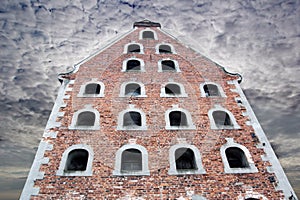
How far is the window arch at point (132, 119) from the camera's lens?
1102cm

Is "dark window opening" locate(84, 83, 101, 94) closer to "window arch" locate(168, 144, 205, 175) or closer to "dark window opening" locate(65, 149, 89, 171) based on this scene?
"dark window opening" locate(65, 149, 89, 171)

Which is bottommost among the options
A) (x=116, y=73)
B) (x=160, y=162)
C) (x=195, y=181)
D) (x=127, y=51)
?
(x=195, y=181)

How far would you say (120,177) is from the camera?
30.0 ft

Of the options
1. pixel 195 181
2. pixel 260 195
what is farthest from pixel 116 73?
pixel 260 195

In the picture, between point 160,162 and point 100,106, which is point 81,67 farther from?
point 160,162

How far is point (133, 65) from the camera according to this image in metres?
15.2

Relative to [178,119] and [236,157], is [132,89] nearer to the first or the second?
[178,119]

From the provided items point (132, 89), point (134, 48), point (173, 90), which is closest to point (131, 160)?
point (132, 89)

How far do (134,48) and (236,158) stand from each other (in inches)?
383

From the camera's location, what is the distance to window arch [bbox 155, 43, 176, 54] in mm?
16109

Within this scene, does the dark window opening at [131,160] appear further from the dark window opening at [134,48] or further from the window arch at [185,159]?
the dark window opening at [134,48]

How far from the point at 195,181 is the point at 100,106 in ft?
19.1

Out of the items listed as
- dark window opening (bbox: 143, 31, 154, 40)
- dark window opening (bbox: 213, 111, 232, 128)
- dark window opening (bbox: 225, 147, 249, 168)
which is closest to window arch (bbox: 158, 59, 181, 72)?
dark window opening (bbox: 143, 31, 154, 40)

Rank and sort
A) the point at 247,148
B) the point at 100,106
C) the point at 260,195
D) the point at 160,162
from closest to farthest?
the point at 260,195 < the point at 160,162 < the point at 247,148 < the point at 100,106
